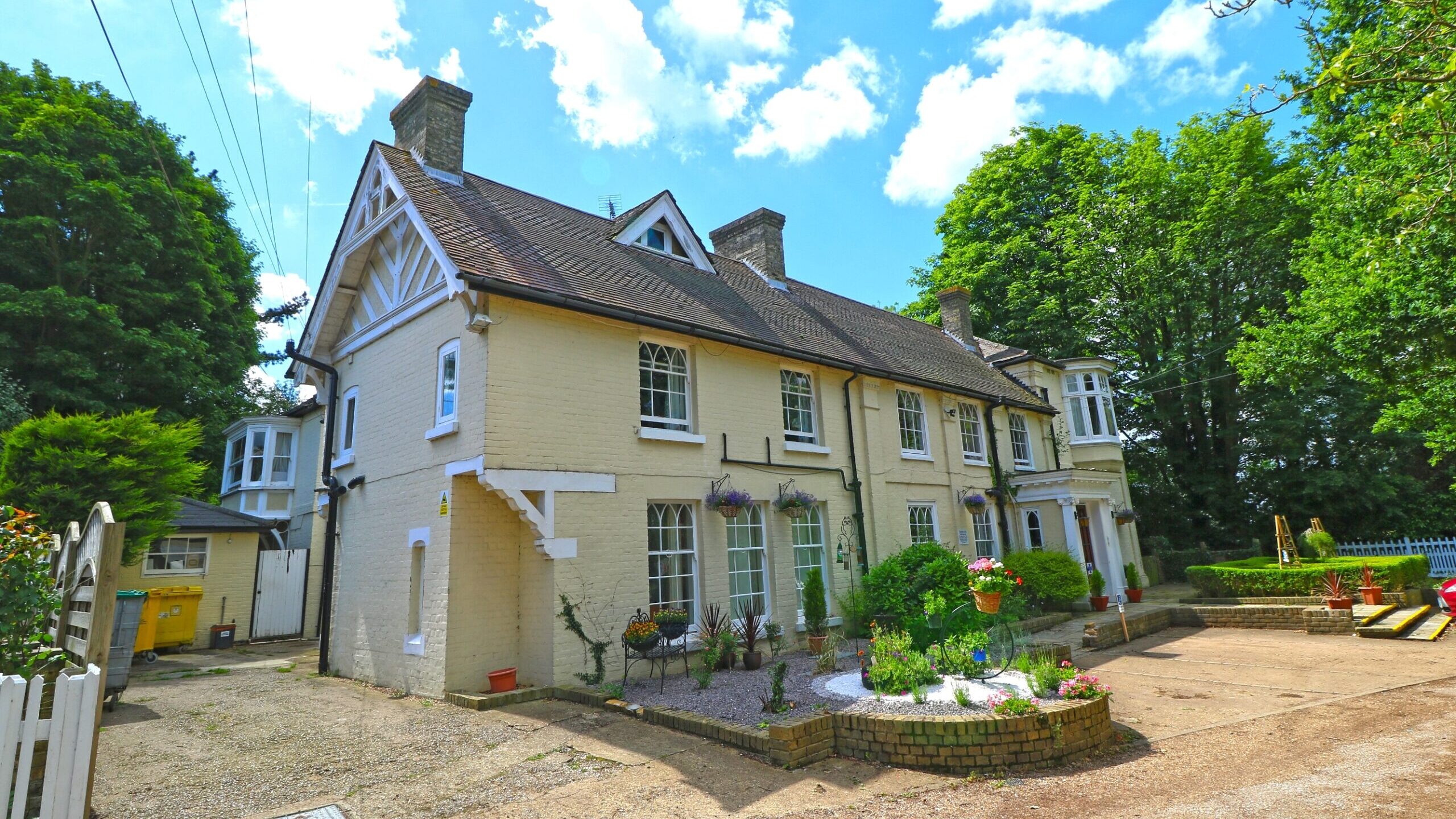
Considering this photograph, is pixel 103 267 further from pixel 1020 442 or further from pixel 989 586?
pixel 1020 442

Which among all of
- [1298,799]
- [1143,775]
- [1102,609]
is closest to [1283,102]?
[1298,799]

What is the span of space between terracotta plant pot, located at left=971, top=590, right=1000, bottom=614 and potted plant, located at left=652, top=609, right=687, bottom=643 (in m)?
3.98

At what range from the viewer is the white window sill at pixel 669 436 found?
36.9 feet

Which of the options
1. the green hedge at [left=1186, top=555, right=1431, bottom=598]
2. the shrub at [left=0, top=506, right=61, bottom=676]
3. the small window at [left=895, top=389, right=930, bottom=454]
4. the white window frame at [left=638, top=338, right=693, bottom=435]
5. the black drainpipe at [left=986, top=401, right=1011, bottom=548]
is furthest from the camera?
the black drainpipe at [left=986, top=401, right=1011, bottom=548]

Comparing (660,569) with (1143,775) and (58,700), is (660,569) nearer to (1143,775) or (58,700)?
(1143,775)

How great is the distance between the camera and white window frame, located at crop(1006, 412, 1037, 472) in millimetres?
20688

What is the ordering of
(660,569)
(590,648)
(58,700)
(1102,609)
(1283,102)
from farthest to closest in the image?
(1102,609) → (660,569) → (590,648) → (1283,102) → (58,700)

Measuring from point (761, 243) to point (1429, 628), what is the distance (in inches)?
649

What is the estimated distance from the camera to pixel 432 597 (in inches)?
388

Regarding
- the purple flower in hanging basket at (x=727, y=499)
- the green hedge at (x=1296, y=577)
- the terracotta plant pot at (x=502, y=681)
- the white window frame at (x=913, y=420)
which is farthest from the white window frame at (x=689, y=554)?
the green hedge at (x=1296, y=577)

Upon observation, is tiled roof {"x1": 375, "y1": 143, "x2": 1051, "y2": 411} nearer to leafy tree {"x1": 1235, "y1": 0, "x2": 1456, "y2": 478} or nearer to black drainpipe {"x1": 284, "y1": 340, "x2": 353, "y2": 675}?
black drainpipe {"x1": 284, "y1": 340, "x2": 353, "y2": 675}

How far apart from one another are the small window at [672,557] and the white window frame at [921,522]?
6.27 meters

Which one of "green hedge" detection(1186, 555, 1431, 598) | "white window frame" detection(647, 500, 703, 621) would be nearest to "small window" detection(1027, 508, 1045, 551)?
"green hedge" detection(1186, 555, 1431, 598)

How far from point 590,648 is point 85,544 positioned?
5.79 meters
